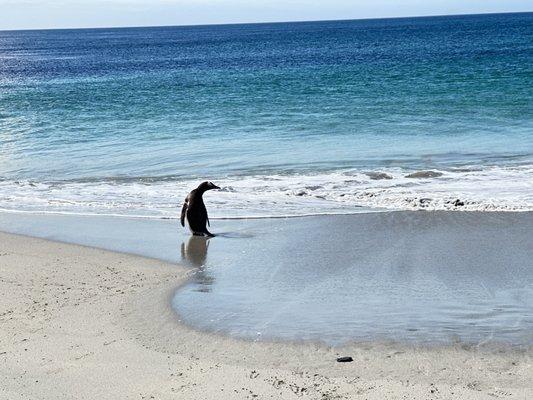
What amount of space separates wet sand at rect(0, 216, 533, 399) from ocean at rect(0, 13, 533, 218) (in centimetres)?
518

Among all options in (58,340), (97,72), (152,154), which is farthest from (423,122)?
(97,72)

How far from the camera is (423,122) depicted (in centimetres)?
2384

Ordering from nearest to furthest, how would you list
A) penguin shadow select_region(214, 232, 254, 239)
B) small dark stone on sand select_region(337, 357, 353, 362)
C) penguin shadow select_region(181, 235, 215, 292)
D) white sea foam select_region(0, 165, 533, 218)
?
small dark stone on sand select_region(337, 357, 353, 362) < penguin shadow select_region(181, 235, 215, 292) < penguin shadow select_region(214, 232, 254, 239) < white sea foam select_region(0, 165, 533, 218)

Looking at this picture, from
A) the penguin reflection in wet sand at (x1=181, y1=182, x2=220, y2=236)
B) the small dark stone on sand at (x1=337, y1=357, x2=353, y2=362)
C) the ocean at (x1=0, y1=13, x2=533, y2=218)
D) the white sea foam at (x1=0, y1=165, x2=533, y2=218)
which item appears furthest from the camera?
the ocean at (x1=0, y1=13, x2=533, y2=218)

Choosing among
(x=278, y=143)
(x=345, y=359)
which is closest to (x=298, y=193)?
(x=278, y=143)

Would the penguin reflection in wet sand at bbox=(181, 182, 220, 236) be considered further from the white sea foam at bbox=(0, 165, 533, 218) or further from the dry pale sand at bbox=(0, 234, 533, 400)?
the dry pale sand at bbox=(0, 234, 533, 400)

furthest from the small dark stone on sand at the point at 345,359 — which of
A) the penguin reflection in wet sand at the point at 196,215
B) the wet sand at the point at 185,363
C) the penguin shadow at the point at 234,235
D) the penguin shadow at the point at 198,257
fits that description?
the penguin reflection in wet sand at the point at 196,215

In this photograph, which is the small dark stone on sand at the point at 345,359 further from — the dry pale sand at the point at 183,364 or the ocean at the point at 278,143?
the ocean at the point at 278,143

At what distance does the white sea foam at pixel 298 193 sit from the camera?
42.3 ft

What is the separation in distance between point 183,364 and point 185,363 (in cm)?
3

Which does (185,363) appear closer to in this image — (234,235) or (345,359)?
(345,359)

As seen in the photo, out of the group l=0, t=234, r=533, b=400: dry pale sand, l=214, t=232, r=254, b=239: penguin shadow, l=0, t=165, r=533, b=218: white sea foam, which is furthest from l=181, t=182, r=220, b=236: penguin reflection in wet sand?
l=0, t=234, r=533, b=400: dry pale sand

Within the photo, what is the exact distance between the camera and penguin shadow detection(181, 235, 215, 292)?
29.3ft

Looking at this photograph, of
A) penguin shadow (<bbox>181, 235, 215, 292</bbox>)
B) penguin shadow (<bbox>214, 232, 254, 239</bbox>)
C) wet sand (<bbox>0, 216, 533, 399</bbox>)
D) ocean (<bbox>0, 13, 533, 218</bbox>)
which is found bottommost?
ocean (<bbox>0, 13, 533, 218</bbox>)
